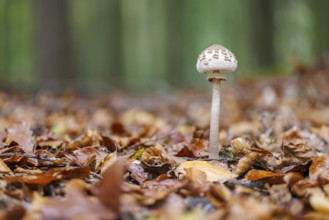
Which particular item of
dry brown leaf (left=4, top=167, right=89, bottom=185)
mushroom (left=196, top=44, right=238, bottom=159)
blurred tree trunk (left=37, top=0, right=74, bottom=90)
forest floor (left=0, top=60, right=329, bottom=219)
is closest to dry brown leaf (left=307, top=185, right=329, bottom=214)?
forest floor (left=0, top=60, right=329, bottom=219)

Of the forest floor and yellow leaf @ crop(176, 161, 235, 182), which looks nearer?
the forest floor

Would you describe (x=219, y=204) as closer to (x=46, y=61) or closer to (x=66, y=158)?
(x=66, y=158)

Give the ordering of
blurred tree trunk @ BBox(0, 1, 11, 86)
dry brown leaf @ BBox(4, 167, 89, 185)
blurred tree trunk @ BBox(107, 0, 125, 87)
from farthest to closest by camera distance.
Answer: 1. blurred tree trunk @ BBox(0, 1, 11, 86)
2. blurred tree trunk @ BBox(107, 0, 125, 87)
3. dry brown leaf @ BBox(4, 167, 89, 185)

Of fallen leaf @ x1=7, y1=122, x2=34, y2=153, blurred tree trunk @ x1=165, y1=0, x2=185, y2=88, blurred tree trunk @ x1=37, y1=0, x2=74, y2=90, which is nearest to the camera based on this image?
fallen leaf @ x1=7, y1=122, x2=34, y2=153

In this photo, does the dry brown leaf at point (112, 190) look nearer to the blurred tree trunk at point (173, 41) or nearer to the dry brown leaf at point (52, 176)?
the dry brown leaf at point (52, 176)

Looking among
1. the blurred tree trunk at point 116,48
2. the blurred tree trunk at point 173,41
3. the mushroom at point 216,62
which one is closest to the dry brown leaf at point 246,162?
the mushroom at point 216,62

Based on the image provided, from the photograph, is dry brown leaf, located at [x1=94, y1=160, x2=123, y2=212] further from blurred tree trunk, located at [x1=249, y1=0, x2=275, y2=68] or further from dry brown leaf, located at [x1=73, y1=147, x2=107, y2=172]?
blurred tree trunk, located at [x1=249, y1=0, x2=275, y2=68]
